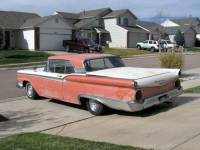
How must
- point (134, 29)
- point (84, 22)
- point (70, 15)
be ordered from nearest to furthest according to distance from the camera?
point (84, 22)
point (134, 29)
point (70, 15)

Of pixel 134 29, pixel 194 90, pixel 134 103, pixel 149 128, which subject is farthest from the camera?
pixel 134 29

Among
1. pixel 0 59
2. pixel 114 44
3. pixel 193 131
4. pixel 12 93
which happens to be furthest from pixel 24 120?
pixel 114 44

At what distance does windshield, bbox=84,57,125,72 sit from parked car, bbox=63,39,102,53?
33.3 metres

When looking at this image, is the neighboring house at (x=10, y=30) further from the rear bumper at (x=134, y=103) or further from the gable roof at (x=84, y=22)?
the rear bumper at (x=134, y=103)

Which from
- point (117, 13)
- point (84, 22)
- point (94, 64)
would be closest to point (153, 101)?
point (94, 64)

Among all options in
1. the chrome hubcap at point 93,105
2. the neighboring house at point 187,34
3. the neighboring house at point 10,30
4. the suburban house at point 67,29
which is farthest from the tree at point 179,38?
the chrome hubcap at point 93,105

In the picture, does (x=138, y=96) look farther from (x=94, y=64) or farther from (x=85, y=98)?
(x=94, y=64)

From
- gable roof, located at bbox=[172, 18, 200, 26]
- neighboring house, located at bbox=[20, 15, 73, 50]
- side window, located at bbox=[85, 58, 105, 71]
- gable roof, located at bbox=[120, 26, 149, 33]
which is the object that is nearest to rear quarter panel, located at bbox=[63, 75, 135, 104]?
side window, located at bbox=[85, 58, 105, 71]

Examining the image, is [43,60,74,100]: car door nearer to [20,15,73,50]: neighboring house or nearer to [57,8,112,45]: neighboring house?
[20,15,73,50]: neighboring house

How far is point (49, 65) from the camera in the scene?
38.3 ft

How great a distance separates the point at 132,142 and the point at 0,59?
2854 cm

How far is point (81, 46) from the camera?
1816 inches

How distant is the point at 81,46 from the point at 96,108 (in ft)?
120

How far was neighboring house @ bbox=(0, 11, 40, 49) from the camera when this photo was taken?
157 feet
